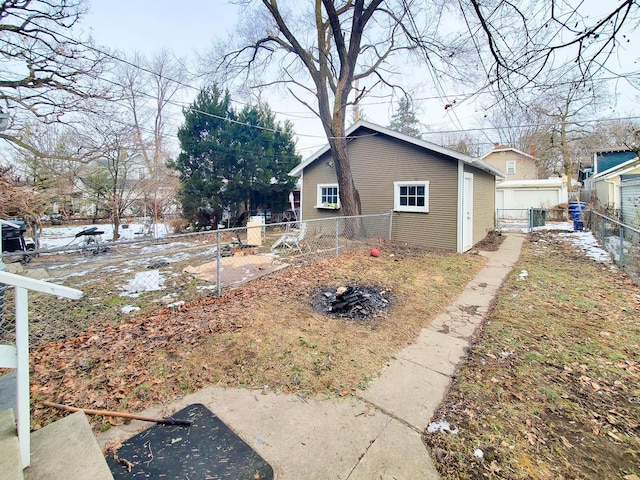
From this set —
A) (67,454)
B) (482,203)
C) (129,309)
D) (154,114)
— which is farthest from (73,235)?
(482,203)

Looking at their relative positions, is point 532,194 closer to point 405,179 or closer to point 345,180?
point 405,179

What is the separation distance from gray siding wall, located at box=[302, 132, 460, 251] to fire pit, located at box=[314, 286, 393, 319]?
501cm

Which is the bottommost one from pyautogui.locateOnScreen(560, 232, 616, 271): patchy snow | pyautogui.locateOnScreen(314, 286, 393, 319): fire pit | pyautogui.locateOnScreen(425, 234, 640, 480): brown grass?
pyautogui.locateOnScreen(425, 234, 640, 480): brown grass

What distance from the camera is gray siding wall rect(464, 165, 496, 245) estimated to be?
416 inches

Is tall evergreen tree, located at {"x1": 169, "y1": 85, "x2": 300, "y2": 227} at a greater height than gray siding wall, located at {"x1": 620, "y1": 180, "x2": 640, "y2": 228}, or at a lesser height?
greater

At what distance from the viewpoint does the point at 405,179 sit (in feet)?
33.0

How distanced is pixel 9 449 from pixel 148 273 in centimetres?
606

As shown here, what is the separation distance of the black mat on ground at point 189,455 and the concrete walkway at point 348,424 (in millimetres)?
81

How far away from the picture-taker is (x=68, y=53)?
825 cm

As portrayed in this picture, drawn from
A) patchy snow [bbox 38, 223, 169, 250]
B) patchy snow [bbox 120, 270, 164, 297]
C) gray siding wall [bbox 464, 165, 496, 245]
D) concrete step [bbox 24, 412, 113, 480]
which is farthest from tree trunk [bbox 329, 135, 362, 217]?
concrete step [bbox 24, 412, 113, 480]

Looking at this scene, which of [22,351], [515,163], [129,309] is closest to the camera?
[22,351]

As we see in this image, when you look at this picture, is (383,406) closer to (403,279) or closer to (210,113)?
(403,279)

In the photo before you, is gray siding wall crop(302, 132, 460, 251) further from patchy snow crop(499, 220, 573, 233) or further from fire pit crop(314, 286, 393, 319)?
patchy snow crop(499, 220, 573, 233)

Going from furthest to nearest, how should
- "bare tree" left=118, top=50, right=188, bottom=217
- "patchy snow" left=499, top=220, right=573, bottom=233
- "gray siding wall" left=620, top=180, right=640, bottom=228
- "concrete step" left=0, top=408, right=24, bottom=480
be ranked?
"bare tree" left=118, top=50, right=188, bottom=217 → "patchy snow" left=499, top=220, right=573, bottom=233 → "gray siding wall" left=620, top=180, right=640, bottom=228 → "concrete step" left=0, top=408, right=24, bottom=480
